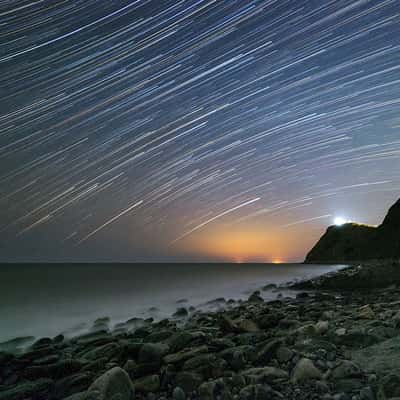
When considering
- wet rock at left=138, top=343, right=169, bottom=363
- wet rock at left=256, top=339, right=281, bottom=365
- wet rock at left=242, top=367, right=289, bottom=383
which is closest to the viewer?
wet rock at left=242, top=367, right=289, bottom=383

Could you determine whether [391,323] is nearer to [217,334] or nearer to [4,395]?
[217,334]

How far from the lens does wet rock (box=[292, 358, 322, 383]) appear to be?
3434 mm

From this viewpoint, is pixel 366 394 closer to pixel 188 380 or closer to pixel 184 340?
pixel 188 380

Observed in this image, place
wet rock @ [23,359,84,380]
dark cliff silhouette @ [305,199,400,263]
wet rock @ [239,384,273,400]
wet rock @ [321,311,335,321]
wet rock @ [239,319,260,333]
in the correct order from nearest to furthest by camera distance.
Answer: wet rock @ [239,384,273,400], wet rock @ [23,359,84,380], wet rock @ [239,319,260,333], wet rock @ [321,311,335,321], dark cliff silhouette @ [305,199,400,263]

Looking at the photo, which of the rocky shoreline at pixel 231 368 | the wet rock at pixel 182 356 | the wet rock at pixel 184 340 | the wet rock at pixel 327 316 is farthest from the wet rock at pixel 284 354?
the wet rock at pixel 327 316

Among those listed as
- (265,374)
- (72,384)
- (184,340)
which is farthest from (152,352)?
(265,374)

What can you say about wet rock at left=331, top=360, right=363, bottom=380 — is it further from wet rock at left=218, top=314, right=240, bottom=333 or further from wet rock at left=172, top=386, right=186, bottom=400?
wet rock at left=218, top=314, right=240, bottom=333

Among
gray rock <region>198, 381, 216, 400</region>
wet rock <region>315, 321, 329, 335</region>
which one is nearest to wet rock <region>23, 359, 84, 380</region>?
gray rock <region>198, 381, 216, 400</region>

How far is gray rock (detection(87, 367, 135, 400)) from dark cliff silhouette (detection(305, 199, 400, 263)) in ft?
201

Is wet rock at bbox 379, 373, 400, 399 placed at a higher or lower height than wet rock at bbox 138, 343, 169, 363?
lower

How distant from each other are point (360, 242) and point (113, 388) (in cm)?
8612

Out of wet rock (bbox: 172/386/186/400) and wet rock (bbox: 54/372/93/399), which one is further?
wet rock (bbox: 54/372/93/399)

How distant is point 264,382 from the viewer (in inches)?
139

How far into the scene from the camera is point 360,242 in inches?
3068
